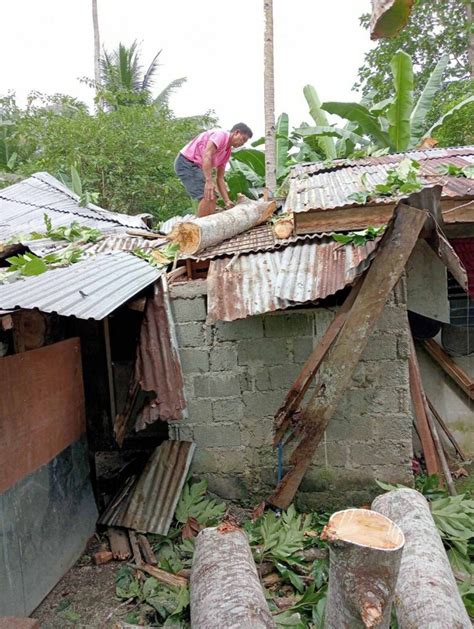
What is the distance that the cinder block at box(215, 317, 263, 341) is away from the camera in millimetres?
4570

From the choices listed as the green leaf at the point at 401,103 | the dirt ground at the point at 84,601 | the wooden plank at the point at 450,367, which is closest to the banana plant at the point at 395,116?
the green leaf at the point at 401,103

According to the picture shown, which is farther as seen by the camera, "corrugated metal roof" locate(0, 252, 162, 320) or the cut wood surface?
the cut wood surface

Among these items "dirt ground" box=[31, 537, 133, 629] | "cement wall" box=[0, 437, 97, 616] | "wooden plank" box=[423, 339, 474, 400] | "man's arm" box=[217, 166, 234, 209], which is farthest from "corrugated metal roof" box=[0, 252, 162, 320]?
"wooden plank" box=[423, 339, 474, 400]

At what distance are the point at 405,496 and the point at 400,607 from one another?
3.58 ft

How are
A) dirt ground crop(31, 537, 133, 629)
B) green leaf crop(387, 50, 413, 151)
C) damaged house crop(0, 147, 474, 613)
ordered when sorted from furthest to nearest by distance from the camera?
green leaf crop(387, 50, 413, 151)
damaged house crop(0, 147, 474, 613)
dirt ground crop(31, 537, 133, 629)

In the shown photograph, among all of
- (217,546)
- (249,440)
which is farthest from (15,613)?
(249,440)

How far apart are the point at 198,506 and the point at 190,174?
14.5 ft

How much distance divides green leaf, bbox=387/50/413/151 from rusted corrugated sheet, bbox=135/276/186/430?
7222 millimetres

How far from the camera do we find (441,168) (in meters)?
6.18

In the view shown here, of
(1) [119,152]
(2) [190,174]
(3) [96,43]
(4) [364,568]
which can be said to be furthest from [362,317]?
(3) [96,43]

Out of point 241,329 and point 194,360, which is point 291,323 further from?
point 194,360

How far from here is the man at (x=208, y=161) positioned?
21.2 feet

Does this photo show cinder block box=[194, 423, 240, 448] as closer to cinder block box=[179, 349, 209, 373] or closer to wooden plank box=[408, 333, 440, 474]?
cinder block box=[179, 349, 209, 373]

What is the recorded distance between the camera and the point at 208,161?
256 inches
